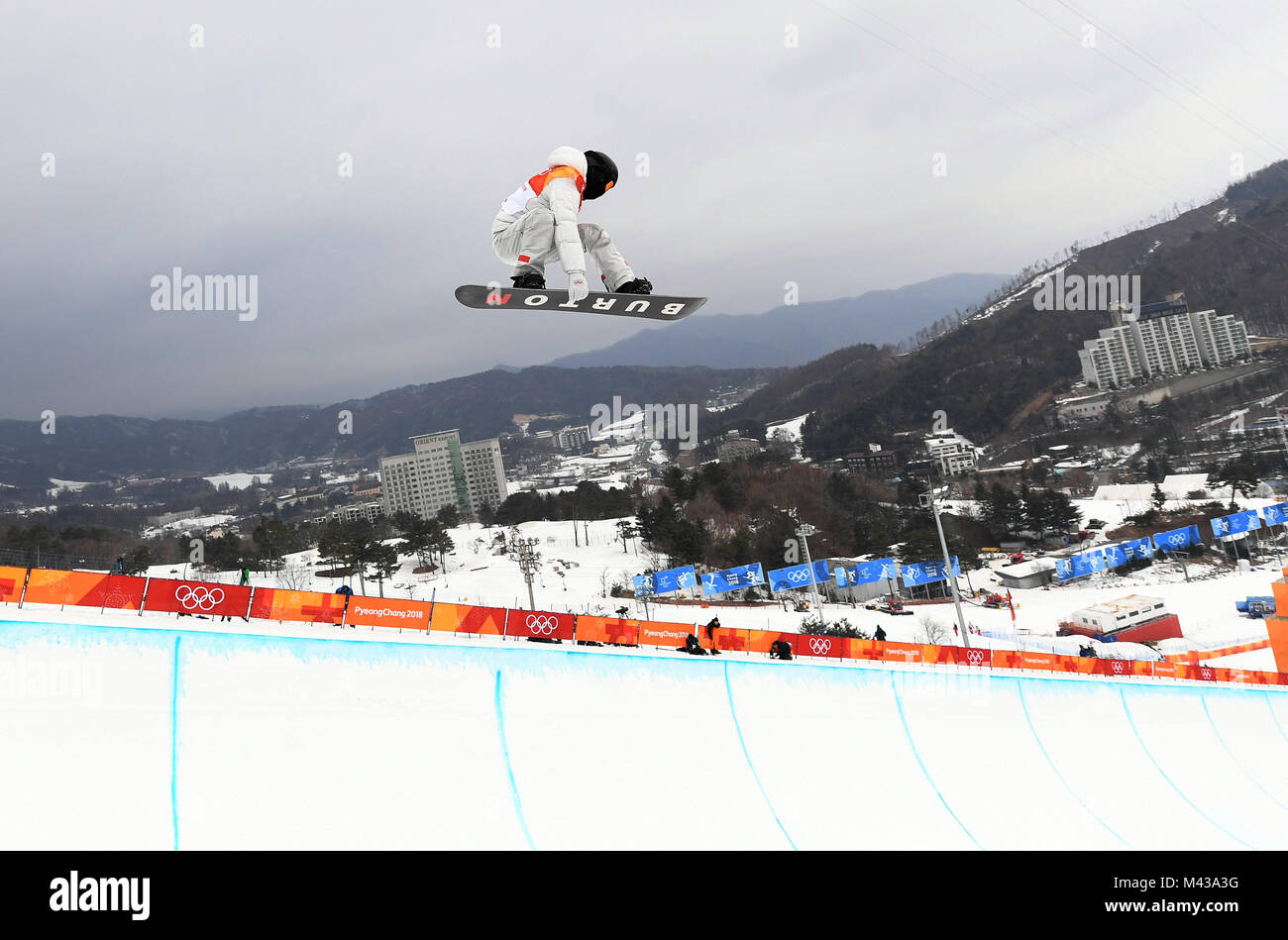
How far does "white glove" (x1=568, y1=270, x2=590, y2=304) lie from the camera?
5.22 m

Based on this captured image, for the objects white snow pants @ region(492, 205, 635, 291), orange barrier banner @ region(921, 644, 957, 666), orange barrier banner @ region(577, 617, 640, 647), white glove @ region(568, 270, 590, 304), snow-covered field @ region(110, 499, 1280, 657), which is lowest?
snow-covered field @ region(110, 499, 1280, 657)

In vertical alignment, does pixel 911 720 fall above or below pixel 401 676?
below

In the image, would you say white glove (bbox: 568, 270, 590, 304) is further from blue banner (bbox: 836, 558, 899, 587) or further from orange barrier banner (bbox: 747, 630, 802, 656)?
blue banner (bbox: 836, 558, 899, 587)

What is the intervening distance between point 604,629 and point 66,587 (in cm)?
1058

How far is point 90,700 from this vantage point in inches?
198

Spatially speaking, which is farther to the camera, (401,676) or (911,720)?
(911,720)

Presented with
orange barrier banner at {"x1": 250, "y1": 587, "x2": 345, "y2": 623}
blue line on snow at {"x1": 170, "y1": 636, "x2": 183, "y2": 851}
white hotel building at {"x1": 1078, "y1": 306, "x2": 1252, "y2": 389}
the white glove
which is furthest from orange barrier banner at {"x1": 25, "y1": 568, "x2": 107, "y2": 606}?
white hotel building at {"x1": 1078, "y1": 306, "x2": 1252, "y2": 389}

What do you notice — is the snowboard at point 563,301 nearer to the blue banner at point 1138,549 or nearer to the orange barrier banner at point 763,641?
the orange barrier banner at point 763,641

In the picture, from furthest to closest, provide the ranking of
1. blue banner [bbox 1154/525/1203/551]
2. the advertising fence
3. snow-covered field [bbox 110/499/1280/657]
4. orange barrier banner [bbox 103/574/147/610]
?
blue banner [bbox 1154/525/1203/551]
snow-covered field [bbox 110/499/1280/657]
orange barrier banner [bbox 103/574/147/610]
the advertising fence

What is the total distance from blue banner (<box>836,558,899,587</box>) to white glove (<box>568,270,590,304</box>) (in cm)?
4428

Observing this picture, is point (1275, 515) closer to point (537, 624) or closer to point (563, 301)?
point (537, 624)
